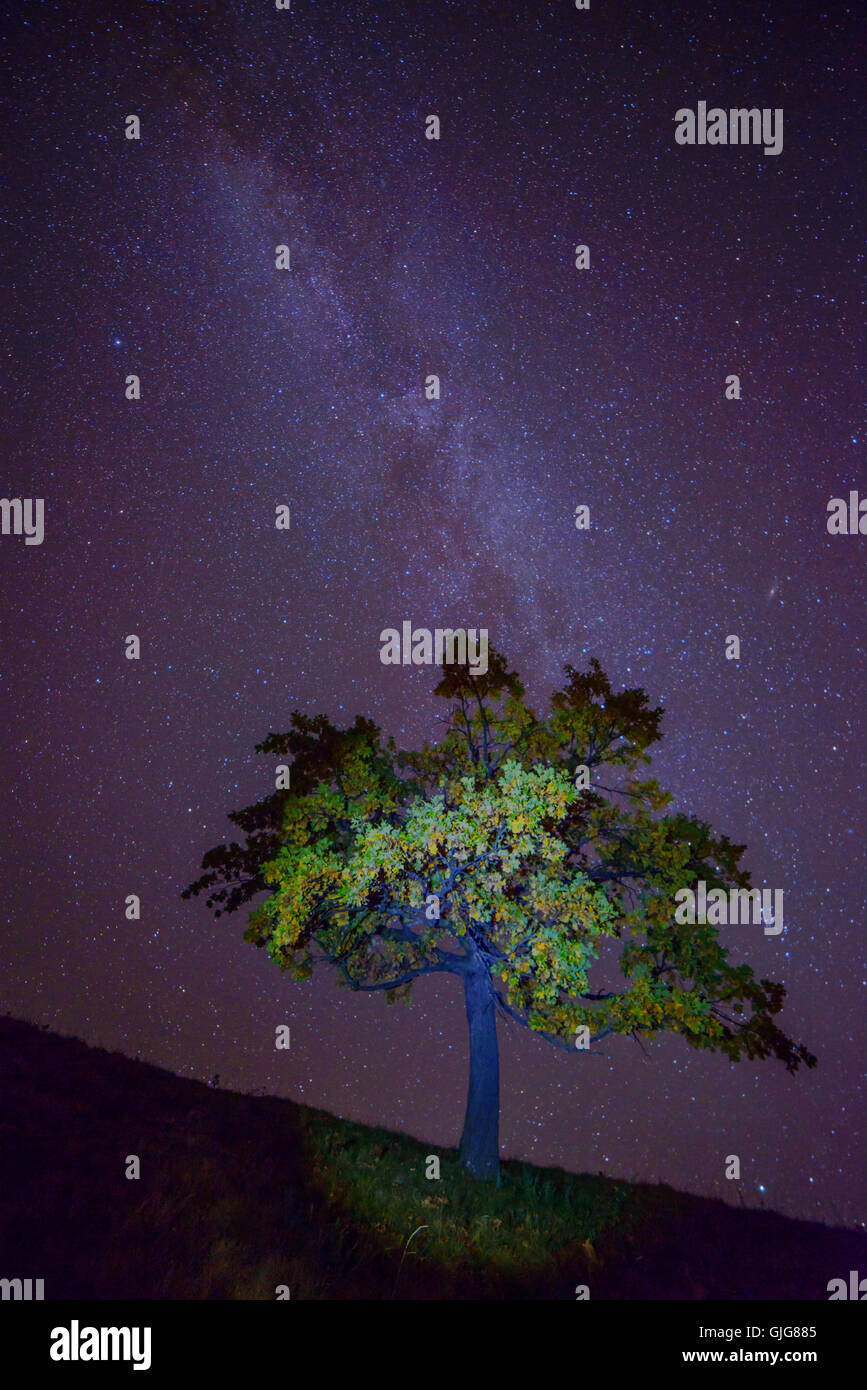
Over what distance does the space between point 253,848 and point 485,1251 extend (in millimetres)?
8559

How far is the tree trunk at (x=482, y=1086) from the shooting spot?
1578 cm

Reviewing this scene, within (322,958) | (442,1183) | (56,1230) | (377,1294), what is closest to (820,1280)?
(442,1183)

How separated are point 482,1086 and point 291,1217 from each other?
21.7 feet

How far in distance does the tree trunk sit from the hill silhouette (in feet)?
1.66

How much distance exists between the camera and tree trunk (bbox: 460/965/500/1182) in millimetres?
15781

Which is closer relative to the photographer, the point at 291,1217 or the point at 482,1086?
the point at 291,1217

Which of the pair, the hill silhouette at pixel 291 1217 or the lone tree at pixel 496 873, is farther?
the lone tree at pixel 496 873

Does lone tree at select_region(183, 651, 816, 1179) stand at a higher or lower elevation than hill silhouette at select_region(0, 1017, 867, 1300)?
higher

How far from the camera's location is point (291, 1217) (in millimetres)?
10461

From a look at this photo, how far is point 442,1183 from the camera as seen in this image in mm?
14062

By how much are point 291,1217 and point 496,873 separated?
6.06 meters

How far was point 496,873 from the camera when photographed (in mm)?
14469

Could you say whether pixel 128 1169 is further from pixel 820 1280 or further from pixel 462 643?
pixel 820 1280

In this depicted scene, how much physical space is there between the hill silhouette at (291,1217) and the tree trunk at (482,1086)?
1.66ft
